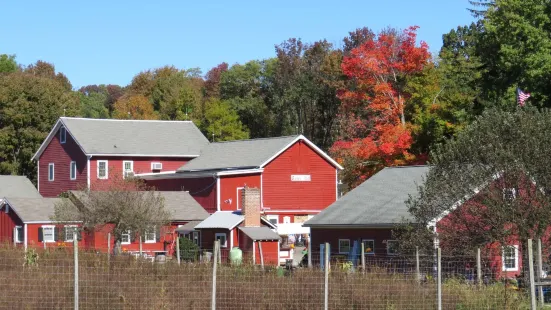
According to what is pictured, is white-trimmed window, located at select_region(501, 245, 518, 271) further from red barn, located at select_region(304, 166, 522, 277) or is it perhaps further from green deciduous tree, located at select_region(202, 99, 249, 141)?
green deciduous tree, located at select_region(202, 99, 249, 141)

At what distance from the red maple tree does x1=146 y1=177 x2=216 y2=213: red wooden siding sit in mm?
9327

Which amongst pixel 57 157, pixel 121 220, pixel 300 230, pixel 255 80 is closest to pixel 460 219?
pixel 121 220

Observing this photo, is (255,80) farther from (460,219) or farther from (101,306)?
(101,306)

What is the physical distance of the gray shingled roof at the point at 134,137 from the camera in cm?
6606

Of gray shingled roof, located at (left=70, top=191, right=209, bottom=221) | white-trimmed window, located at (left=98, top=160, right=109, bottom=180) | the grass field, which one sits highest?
white-trimmed window, located at (left=98, top=160, right=109, bottom=180)

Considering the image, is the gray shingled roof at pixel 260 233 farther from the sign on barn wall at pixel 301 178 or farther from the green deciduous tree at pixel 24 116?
the green deciduous tree at pixel 24 116

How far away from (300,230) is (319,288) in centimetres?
3644

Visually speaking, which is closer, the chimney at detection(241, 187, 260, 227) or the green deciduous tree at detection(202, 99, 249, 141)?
the chimney at detection(241, 187, 260, 227)

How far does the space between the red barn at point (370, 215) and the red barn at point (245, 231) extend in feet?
15.6

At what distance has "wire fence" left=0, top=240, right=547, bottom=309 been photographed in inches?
661

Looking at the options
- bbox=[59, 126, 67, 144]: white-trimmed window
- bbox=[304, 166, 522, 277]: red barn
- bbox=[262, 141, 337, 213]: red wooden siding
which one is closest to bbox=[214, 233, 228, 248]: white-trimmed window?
bbox=[304, 166, 522, 277]: red barn

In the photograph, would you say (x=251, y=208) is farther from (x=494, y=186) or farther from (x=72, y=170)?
(x=72, y=170)

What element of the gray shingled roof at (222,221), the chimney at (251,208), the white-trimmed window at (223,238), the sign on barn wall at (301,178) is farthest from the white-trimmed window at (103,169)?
the chimney at (251,208)

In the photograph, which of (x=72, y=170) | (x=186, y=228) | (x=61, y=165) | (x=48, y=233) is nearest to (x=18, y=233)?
(x=48, y=233)
